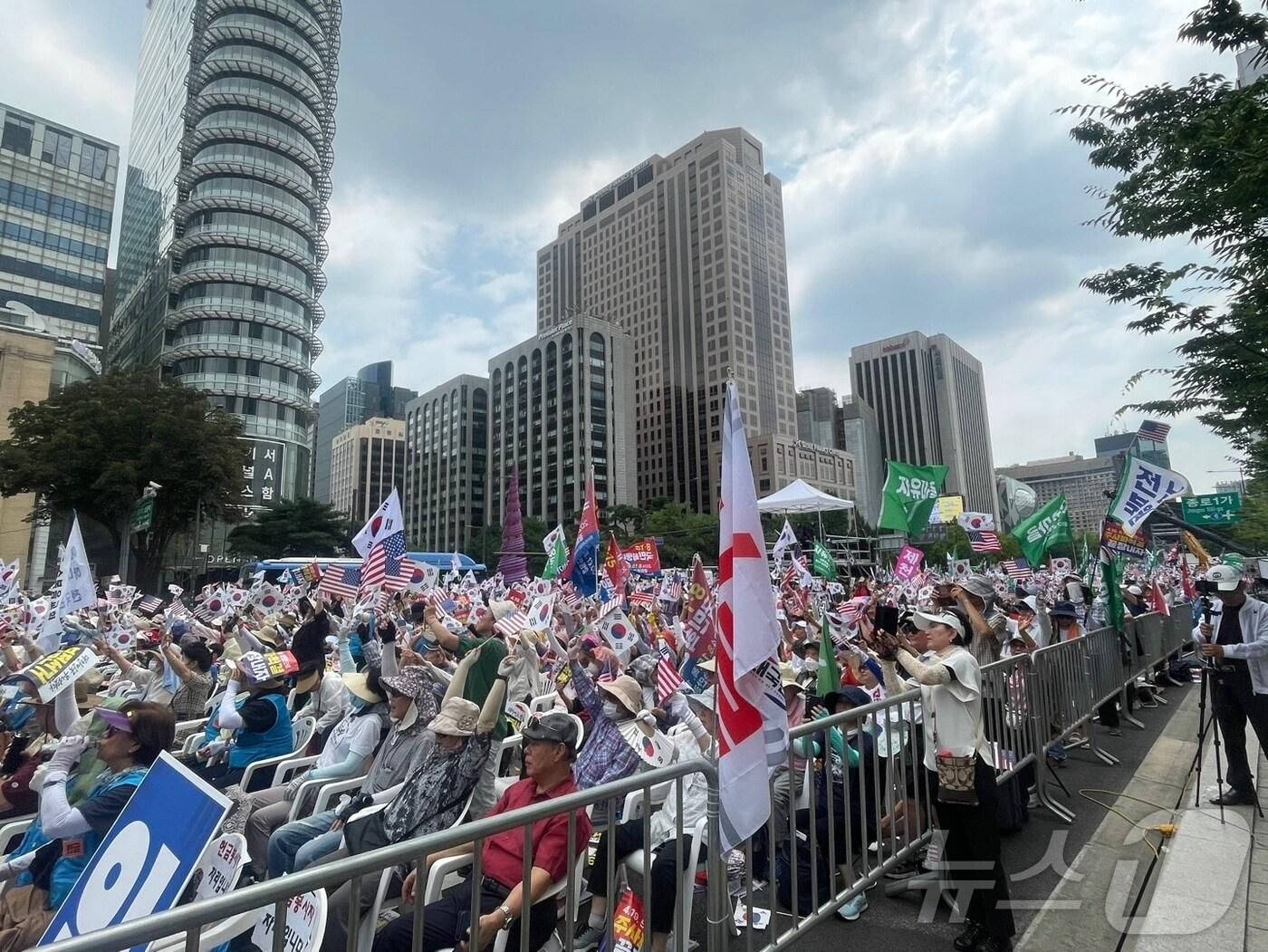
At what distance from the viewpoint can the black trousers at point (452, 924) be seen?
10.2 feet

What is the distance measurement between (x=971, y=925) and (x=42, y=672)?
262 inches

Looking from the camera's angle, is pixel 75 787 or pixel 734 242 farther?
→ pixel 734 242

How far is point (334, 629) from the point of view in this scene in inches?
571

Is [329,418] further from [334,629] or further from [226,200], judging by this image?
[334,629]

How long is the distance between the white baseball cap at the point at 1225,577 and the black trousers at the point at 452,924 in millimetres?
6148

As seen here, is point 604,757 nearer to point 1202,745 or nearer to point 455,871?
point 455,871

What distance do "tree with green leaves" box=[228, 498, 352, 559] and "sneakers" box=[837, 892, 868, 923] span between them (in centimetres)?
5008

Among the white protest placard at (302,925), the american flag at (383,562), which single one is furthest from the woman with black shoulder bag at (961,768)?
the american flag at (383,562)

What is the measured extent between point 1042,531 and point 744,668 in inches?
690

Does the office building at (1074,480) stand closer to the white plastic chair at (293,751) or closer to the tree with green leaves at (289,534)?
the tree with green leaves at (289,534)

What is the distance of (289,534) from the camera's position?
162ft

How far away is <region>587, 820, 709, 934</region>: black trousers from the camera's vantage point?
345 centimetres

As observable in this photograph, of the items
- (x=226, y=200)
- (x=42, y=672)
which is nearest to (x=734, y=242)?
(x=226, y=200)

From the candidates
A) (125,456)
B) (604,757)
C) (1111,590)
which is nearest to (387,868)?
(604,757)
